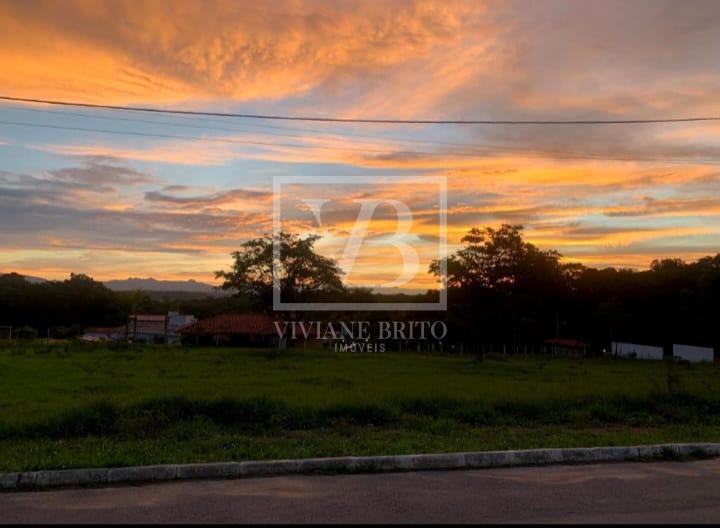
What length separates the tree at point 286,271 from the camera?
4255 centimetres

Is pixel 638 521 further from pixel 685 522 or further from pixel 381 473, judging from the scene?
pixel 381 473

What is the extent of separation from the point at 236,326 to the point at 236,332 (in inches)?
26.4

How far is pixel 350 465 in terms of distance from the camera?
7578 mm

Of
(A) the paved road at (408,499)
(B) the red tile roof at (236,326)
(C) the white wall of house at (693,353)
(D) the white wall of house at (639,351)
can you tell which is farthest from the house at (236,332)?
(A) the paved road at (408,499)

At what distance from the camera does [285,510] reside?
5.91 metres

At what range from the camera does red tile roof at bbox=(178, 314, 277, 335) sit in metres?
52.3

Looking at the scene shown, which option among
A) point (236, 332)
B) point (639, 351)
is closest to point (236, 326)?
point (236, 332)

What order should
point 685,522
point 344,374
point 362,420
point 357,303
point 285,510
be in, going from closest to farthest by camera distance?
1. point 685,522
2. point 285,510
3. point 362,420
4. point 344,374
5. point 357,303

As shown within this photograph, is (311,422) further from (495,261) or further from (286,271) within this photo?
(286,271)

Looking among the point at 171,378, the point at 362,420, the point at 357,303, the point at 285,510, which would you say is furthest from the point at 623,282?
the point at 285,510

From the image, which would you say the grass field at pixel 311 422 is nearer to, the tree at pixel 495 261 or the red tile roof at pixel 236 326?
the tree at pixel 495 261

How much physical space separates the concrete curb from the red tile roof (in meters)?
44.0

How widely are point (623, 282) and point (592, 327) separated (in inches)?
215

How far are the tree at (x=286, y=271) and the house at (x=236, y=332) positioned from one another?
28.9ft
